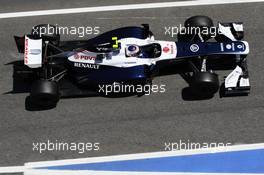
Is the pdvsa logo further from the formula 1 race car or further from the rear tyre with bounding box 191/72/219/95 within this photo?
the rear tyre with bounding box 191/72/219/95

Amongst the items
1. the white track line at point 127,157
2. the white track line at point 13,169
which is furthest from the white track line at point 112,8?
the white track line at point 13,169

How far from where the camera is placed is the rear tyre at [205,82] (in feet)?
44.1

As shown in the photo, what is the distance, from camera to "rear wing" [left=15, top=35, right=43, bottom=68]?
13.5 metres

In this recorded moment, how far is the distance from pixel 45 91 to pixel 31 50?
110 centimetres

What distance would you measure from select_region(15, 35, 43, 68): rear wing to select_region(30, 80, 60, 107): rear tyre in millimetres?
472

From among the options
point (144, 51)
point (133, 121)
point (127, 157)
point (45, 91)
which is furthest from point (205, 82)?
point (45, 91)

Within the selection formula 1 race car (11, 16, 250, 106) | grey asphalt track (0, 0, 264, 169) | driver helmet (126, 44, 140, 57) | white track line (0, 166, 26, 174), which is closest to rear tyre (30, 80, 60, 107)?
formula 1 race car (11, 16, 250, 106)

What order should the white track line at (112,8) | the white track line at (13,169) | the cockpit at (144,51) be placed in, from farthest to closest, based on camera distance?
the white track line at (112,8) < the white track line at (13,169) < the cockpit at (144,51)

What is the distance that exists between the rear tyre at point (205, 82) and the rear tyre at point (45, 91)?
3.40 meters

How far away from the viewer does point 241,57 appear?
14094 mm

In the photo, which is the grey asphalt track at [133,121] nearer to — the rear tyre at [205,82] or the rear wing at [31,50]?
the rear tyre at [205,82]

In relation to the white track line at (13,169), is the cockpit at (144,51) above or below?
above

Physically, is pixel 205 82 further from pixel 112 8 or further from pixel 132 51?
pixel 112 8

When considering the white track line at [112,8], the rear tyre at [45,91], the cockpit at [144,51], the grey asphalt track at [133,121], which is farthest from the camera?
the white track line at [112,8]
